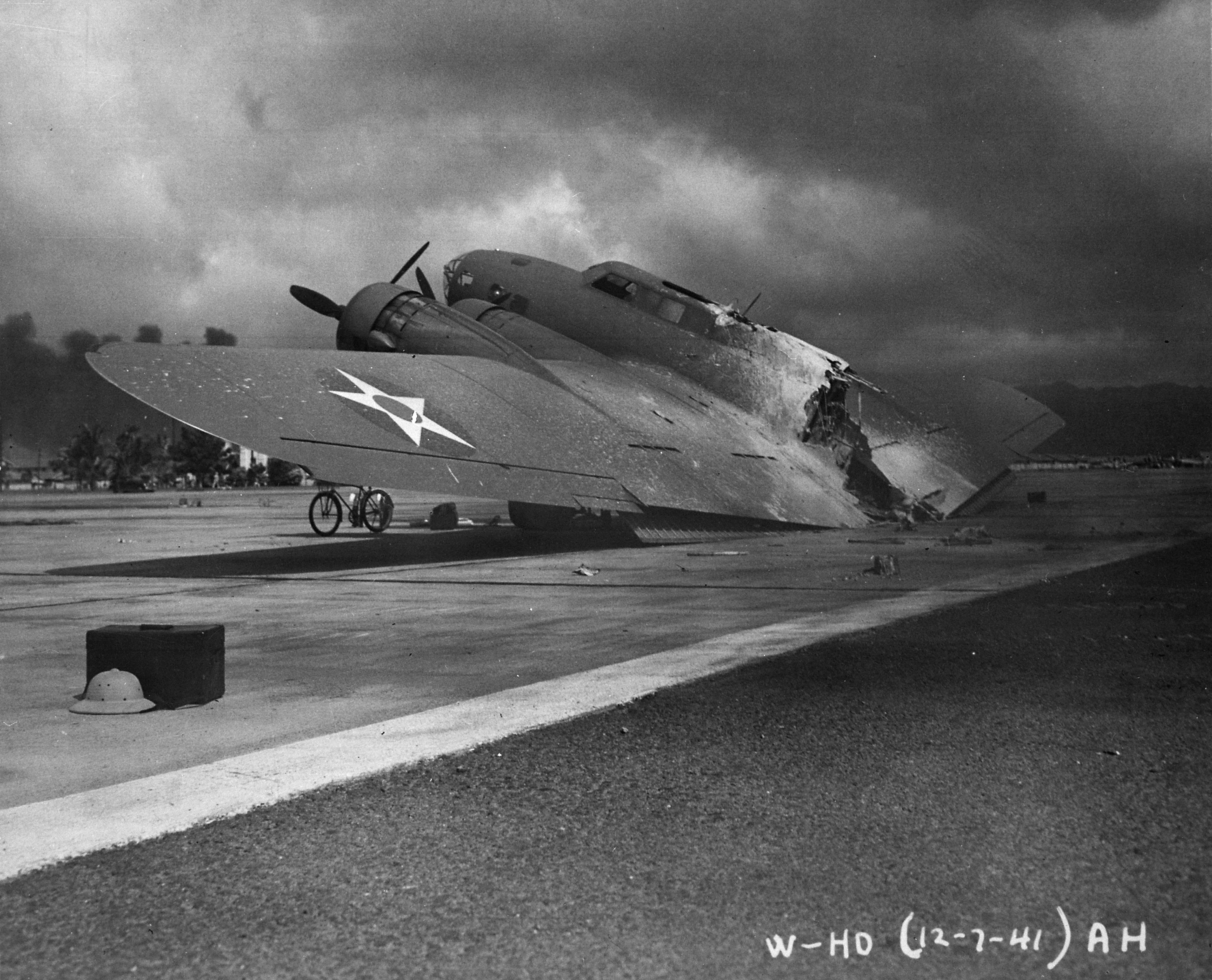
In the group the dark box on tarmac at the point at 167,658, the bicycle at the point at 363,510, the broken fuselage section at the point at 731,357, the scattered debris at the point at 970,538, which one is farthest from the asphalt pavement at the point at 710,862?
the bicycle at the point at 363,510

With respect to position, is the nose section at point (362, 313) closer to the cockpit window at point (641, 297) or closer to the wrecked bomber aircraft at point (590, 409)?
the wrecked bomber aircraft at point (590, 409)

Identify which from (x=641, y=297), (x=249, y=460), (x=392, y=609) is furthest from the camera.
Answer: (x=249, y=460)

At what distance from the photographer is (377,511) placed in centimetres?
2667

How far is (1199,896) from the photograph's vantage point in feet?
12.5

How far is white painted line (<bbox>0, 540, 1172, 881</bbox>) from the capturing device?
181 inches

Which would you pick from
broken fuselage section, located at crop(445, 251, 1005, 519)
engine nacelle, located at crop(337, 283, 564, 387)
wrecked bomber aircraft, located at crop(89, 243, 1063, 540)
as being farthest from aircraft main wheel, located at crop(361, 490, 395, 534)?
engine nacelle, located at crop(337, 283, 564, 387)

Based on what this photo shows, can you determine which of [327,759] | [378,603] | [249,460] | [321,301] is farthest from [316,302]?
[249,460]

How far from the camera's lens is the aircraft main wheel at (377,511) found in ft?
87.2

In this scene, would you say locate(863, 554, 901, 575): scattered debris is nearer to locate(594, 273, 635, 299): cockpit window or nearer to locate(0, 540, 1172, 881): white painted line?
locate(0, 540, 1172, 881): white painted line

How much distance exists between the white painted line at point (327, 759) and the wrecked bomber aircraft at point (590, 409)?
21.4ft

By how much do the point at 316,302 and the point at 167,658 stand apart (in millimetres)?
16646

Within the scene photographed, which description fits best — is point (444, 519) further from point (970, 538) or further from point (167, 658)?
point (167, 658)

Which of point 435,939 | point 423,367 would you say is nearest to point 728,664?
point 435,939

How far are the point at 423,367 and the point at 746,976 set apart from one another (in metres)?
15.5
